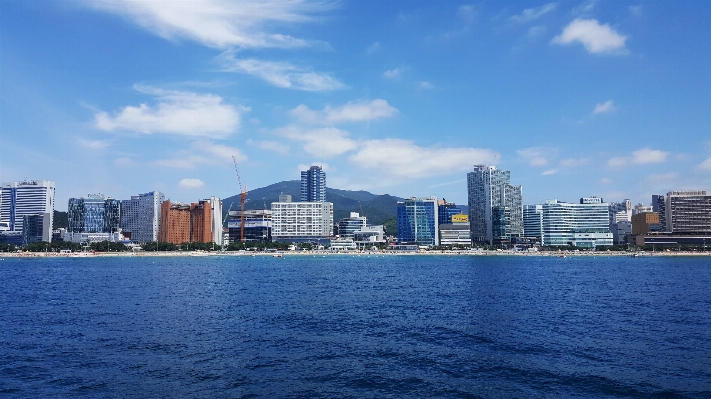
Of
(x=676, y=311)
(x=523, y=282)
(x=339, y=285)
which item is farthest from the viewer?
(x=523, y=282)

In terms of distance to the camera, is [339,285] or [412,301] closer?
[412,301]

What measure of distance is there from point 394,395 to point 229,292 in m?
46.0

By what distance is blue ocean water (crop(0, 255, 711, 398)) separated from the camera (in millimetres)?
24469

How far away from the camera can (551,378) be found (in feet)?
84.2

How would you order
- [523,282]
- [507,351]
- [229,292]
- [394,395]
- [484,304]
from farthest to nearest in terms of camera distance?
1. [523,282]
2. [229,292]
3. [484,304]
4. [507,351]
5. [394,395]

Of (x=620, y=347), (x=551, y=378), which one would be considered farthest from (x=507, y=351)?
(x=620, y=347)

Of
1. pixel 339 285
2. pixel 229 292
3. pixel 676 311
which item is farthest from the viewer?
pixel 339 285

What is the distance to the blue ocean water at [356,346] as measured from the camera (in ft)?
80.3

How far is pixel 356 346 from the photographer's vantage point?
32.6 metres

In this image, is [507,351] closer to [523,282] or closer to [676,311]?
[676,311]

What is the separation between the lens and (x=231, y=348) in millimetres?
32156

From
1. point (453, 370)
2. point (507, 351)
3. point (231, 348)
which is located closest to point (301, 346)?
point (231, 348)

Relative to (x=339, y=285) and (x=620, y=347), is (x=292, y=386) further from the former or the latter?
(x=339, y=285)

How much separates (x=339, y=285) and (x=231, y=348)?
142ft
